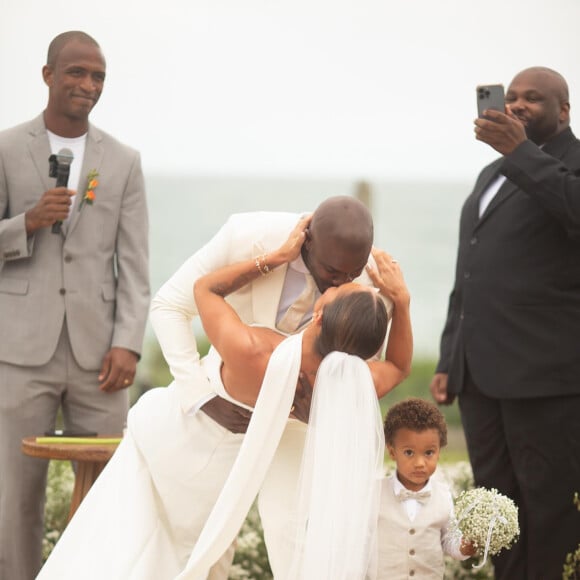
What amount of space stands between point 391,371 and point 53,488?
308 centimetres

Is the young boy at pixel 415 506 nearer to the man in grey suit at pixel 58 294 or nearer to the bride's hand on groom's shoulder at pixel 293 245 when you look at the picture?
the bride's hand on groom's shoulder at pixel 293 245

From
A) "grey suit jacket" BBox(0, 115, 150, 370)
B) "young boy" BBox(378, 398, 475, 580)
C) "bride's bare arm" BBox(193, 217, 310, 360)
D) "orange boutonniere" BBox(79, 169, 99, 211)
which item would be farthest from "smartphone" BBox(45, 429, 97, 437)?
"young boy" BBox(378, 398, 475, 580)

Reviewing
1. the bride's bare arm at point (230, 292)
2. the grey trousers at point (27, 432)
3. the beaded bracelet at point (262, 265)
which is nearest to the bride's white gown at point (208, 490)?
the bride's bare arm at point (230, 292)

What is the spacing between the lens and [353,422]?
314 cm

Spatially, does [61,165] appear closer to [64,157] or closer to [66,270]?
[64,157]

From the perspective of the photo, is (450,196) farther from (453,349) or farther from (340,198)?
(340,198)

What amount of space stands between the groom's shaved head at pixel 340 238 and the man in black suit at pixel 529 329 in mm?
1219

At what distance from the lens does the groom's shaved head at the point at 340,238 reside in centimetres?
321

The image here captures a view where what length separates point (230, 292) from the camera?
3461 mm

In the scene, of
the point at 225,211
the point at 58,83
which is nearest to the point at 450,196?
the point at 225,211

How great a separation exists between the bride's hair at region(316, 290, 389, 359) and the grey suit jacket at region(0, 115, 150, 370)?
1.72 meters

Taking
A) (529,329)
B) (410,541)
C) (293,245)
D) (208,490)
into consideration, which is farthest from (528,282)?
(208,490)

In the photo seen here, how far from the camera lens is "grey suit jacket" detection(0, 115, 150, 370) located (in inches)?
181

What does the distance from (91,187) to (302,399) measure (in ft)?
5.80
